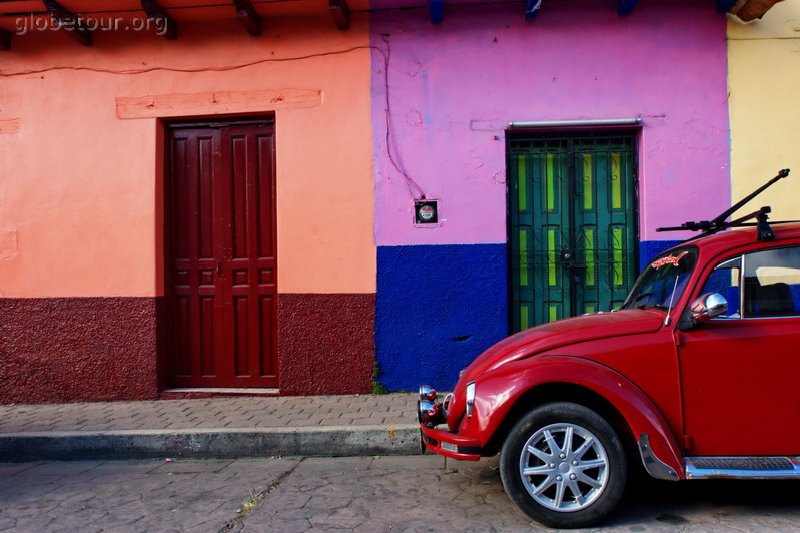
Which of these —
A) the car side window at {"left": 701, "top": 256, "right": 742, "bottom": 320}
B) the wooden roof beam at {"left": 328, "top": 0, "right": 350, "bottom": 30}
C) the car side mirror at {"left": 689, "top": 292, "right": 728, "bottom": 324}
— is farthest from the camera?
the wooden roof beam at {"left": 328, "top": 0, "right": 350, "bottom": 30}

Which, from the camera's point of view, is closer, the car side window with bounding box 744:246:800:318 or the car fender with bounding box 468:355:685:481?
the car fender with bounding box 468:355:685:481

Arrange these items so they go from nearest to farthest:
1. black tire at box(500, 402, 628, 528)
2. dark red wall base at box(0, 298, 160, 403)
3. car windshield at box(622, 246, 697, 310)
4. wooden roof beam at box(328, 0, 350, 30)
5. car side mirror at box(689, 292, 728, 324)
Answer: car side mirror at box(689, 292, 728, 324)
black tire at box(500, 402, 628, 528)
car windshield at box(622, 246, 697, 310)
wooden roof beam at box(328, 0, 350, 30)
dark red wall base at box(0, 298, 160, 403)

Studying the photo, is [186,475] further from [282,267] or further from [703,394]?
[703,394]

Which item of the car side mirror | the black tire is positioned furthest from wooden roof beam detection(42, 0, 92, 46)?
the car side mirror

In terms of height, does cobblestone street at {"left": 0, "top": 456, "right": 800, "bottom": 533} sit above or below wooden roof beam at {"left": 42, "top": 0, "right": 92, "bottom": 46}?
below

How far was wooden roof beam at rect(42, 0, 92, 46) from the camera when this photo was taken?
20.2ft

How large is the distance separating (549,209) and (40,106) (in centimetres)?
579

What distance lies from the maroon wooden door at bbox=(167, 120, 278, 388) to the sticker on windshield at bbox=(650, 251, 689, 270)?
4.02 m

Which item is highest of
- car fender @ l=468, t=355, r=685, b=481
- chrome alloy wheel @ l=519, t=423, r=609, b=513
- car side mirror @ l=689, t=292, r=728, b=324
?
car side mirror @ l=689, t=292, r=728, b=324

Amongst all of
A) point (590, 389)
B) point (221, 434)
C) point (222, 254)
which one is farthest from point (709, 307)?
point (222, 254)

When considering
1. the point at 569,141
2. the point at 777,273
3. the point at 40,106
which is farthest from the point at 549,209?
the point at 40,106

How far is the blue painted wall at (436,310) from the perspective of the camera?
20.5ft

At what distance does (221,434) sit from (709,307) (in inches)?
153

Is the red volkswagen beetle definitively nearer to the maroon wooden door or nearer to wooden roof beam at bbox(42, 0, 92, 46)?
the maroon wooden door
